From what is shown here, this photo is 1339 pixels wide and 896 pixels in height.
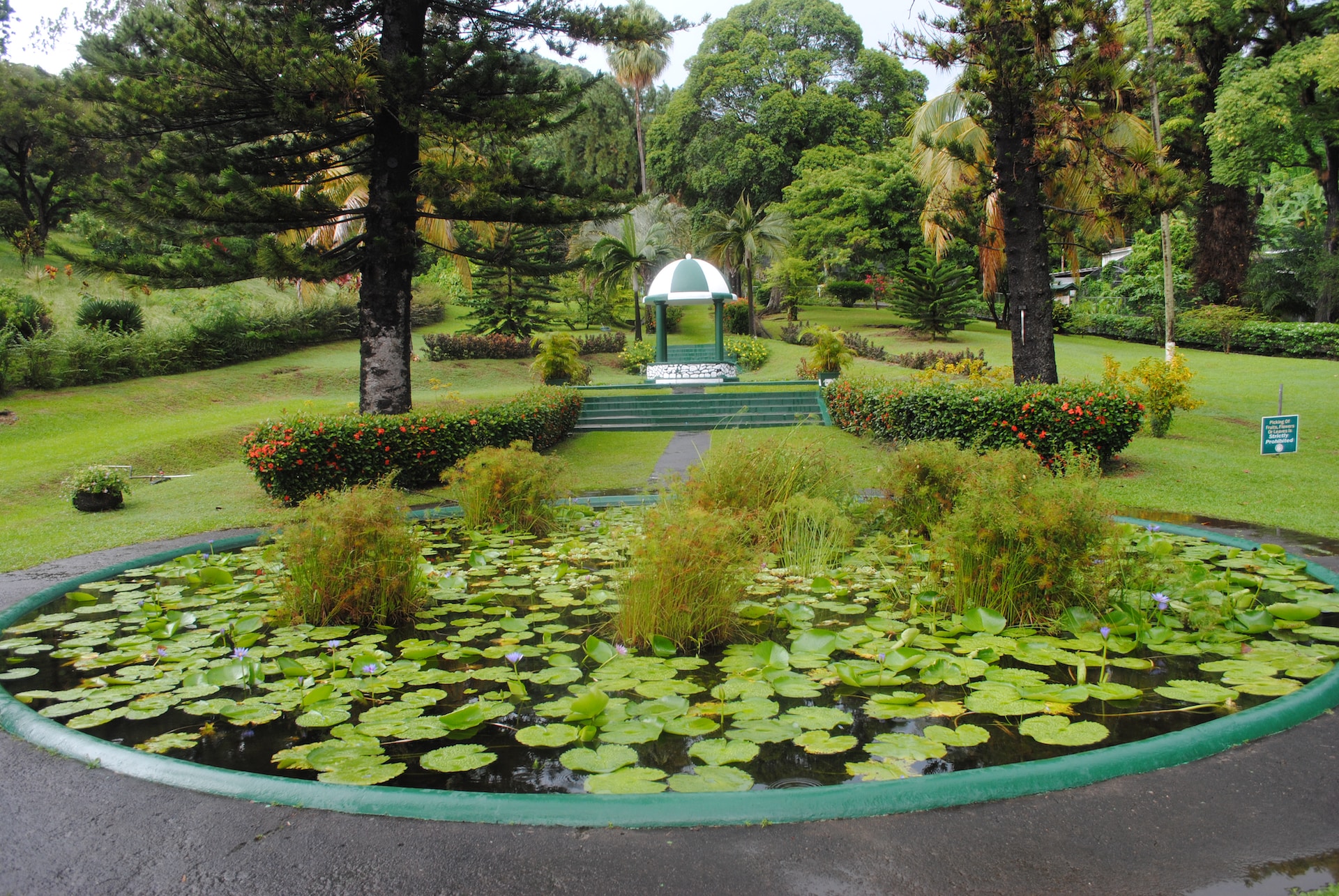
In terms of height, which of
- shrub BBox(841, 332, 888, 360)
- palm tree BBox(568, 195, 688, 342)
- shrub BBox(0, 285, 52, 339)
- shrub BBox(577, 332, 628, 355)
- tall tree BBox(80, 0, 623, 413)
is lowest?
shrub BBox(841, 332, 888, 360)

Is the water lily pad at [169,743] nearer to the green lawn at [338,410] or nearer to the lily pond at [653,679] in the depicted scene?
the lily pond at [653,679]

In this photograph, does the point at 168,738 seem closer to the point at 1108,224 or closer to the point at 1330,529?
the point at 1330,529

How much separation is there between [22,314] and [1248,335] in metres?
29.0

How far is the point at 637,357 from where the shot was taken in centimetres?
2484

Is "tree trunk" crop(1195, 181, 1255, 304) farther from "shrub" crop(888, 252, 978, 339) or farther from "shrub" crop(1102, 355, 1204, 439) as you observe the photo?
"shrub" crop(1102, 355, 1204, 439)

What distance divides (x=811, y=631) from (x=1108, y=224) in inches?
356

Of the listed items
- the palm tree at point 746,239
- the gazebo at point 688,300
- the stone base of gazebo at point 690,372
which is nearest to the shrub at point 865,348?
the gazebo at point 688,300

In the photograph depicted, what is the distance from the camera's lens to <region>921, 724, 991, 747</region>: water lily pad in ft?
9.80

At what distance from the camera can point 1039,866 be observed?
2.17 metres

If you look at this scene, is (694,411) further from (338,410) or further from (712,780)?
(712,780)

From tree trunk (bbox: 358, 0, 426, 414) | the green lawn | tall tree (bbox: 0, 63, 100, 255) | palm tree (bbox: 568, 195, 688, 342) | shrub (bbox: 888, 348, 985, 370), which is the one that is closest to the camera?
the green lawn

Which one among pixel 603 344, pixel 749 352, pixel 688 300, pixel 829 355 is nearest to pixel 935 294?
pixel 749 352

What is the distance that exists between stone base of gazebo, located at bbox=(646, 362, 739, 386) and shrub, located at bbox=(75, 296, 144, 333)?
11.5 m

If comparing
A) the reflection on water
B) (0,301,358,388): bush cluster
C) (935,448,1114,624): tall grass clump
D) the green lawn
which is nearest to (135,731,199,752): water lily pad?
the green lawn
